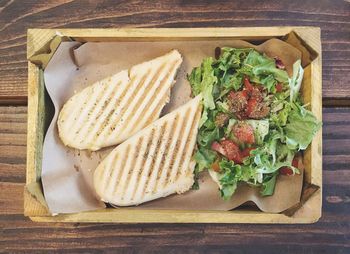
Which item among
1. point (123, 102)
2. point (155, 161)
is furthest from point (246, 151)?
point (123, 102)

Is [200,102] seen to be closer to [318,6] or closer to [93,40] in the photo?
[93,40]

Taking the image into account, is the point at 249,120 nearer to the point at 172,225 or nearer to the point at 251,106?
the point at 251,106

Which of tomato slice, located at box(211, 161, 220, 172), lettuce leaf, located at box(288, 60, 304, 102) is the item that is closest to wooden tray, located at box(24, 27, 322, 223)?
lettuce leaf, located at box(288, 60, 304, 102)

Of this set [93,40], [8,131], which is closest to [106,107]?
[93,40]

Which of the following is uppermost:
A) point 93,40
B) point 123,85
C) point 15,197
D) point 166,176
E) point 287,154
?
point 93,40

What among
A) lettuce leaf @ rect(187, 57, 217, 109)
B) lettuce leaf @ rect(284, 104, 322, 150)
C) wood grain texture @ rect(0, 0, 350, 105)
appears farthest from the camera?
wood grain texture @ rect(0, 0, 350, 105)

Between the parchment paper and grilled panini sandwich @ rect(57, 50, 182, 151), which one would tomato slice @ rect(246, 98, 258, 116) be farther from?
grilled panini sandwich @ rect(57, 50, 182, 151)

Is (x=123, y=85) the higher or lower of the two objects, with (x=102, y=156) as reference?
higher
